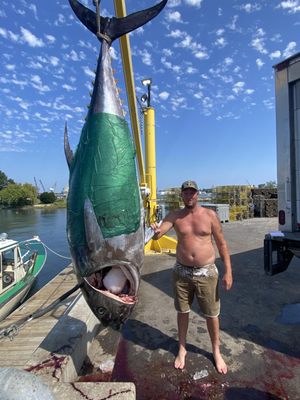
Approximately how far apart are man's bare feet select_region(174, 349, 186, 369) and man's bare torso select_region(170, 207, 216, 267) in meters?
0.87

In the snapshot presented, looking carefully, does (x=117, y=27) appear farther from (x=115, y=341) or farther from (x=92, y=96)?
(x=115, y=341)

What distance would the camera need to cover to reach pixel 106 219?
4.89ft

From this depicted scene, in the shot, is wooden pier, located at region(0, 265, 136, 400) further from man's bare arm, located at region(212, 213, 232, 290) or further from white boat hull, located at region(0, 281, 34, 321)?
white boat hull, located at region(0, 281, 34, 321)

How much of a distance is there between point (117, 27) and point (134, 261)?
1503mm

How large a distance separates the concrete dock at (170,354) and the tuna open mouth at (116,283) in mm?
844

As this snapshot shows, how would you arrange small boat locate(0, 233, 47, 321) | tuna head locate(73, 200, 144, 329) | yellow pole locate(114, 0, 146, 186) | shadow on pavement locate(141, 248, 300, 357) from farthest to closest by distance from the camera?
small boat locate(0, 233, 47, 321)
yellow pole locate(114, 0, 146, 186)
shadow on pavement locate(141, 248, 300, 357)
tuna head locate(73, 200, 144, 329)

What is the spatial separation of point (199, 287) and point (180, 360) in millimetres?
738

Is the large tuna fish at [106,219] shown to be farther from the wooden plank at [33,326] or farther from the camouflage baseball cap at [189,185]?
the wooden plank at [33,326]

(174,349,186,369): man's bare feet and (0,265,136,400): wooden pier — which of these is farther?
(174,349,186,369): man's bare feet

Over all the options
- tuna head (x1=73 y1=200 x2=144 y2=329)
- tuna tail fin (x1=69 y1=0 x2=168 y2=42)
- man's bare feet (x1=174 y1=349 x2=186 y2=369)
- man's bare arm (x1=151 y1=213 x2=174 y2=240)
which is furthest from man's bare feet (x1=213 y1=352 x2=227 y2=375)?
tuna tail fin (x1=69 y1=0 x2=168 y2=42)

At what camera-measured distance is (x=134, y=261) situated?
5.02 ft

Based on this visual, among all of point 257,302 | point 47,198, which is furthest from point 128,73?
point 47,198

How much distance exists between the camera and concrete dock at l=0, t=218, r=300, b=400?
2.29 m

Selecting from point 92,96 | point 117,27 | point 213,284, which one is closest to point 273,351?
point 213,284
